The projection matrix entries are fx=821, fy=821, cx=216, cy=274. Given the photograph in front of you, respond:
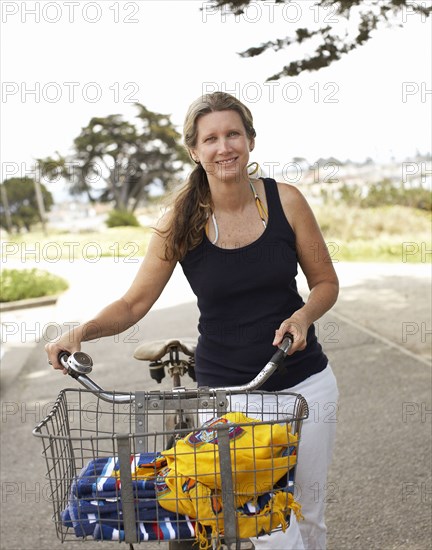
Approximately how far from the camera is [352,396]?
7.32 metres

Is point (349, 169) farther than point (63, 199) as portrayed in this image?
No

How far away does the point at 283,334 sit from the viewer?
2705mm

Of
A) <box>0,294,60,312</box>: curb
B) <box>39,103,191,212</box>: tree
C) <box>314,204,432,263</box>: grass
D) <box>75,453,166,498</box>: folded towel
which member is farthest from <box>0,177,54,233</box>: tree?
<box>75,453,166,498</box>: folded towel

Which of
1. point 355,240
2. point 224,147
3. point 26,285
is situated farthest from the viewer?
point 355,240

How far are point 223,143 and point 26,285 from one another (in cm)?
1424

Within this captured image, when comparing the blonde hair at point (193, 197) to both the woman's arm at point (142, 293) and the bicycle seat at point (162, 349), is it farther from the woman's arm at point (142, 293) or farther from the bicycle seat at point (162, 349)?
the bicycle seat at point (162, 349)

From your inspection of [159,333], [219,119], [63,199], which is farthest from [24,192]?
[219,119]

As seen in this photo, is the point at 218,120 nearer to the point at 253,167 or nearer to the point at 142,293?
the point at 253,167

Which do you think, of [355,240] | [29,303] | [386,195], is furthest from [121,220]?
[29,303]

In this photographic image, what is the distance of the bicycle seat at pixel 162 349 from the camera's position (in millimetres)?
3910

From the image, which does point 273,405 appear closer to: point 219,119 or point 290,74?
point 219,119

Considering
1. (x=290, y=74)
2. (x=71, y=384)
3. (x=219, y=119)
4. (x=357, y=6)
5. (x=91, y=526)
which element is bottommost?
(x=71, y=384)

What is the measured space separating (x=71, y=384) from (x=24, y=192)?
1384 inches
